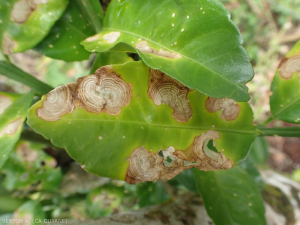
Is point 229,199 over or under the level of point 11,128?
under

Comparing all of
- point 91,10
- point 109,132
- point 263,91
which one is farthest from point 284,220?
point 263,91

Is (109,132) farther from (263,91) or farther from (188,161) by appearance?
(263,91)

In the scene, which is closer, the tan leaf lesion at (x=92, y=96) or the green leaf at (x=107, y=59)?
the tan leaf lesion at (x=92, y=96)

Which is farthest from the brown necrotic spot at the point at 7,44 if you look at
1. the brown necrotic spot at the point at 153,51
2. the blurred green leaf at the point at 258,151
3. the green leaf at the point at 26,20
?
the blurred green leaf at the point at 258,151

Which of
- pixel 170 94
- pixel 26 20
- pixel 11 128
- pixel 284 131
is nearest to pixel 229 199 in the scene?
pixel 284 131

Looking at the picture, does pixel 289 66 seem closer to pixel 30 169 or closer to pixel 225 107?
pixel 225 107

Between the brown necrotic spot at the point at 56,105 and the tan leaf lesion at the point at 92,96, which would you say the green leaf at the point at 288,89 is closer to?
the tan leaf lesion at the point at 92,96
